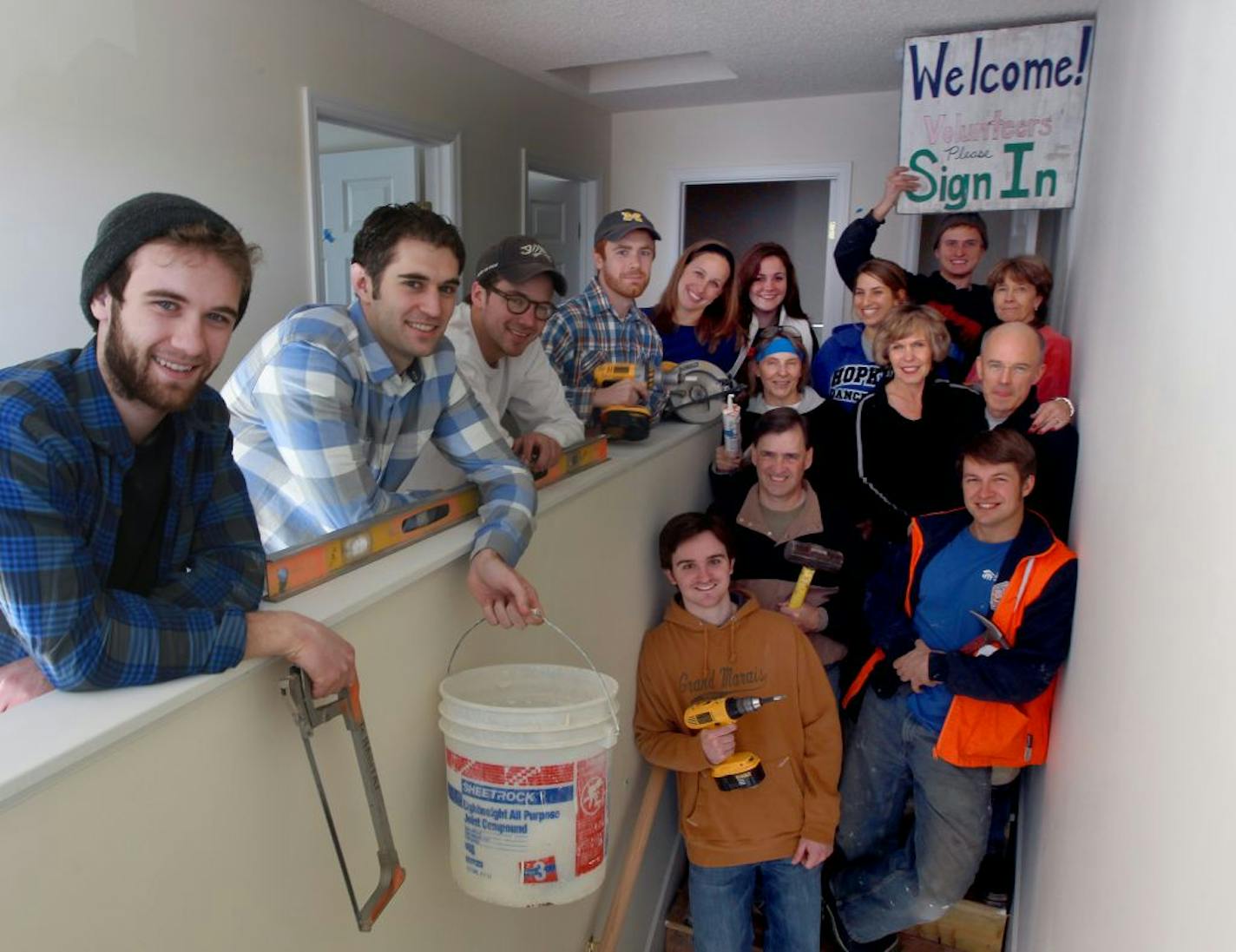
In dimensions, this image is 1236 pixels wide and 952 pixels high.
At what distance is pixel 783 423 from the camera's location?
231cm

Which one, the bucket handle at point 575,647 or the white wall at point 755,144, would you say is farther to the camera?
the white wall at point 755,144

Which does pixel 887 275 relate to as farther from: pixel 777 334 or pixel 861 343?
pixel 777 334

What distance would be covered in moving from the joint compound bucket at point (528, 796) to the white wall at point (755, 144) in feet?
14.4

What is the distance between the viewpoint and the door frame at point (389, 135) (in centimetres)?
339

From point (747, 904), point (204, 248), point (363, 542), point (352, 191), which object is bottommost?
point (747, 904)

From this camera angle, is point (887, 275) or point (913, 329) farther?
point (887, 275)

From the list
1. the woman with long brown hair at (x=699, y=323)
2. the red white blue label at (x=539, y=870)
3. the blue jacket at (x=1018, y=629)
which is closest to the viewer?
the red white blue label at (x=539, y=870)

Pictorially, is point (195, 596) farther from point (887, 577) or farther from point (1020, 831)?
point (1020, 831)

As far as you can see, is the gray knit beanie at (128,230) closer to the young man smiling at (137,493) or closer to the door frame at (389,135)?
the young man smiling at (137,493)

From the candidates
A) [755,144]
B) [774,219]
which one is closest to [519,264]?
[755,144]

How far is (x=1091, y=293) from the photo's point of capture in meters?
2.17

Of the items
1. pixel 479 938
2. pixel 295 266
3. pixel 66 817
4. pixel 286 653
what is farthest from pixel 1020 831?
pixel 295 266

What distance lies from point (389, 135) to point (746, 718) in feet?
9.75

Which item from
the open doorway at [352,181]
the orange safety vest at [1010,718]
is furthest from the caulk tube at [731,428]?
the open doorway at [352,181]
